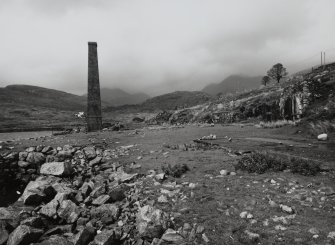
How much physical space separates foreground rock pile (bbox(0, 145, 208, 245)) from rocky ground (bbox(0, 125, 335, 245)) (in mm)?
22

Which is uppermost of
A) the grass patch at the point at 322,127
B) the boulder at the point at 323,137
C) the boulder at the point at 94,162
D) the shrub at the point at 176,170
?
the grass patch at the point at 322,127

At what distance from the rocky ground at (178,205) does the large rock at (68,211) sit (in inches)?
1.0

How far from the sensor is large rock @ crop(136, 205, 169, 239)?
18.4ft

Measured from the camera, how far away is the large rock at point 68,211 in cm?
714

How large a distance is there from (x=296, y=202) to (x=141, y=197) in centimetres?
370

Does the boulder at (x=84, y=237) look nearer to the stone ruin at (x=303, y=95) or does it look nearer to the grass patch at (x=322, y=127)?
the grass patch at (x=322, y=127)

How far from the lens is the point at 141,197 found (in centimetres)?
730

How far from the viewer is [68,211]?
7.43m

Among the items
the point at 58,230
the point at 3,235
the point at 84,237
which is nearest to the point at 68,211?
the point at 58,230

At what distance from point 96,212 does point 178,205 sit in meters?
2.12

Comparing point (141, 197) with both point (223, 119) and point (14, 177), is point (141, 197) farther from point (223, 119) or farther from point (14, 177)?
point (223, 119)

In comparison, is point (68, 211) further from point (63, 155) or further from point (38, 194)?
point (63, 155)

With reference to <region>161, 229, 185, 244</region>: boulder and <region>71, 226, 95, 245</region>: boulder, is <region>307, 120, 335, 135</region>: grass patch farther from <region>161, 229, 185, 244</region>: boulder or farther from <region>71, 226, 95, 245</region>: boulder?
<region>71, 226, 95, 245</region>: boulder

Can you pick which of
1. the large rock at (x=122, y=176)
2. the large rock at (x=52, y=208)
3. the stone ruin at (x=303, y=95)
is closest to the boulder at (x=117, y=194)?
the large rock at (x=122, y=176)
